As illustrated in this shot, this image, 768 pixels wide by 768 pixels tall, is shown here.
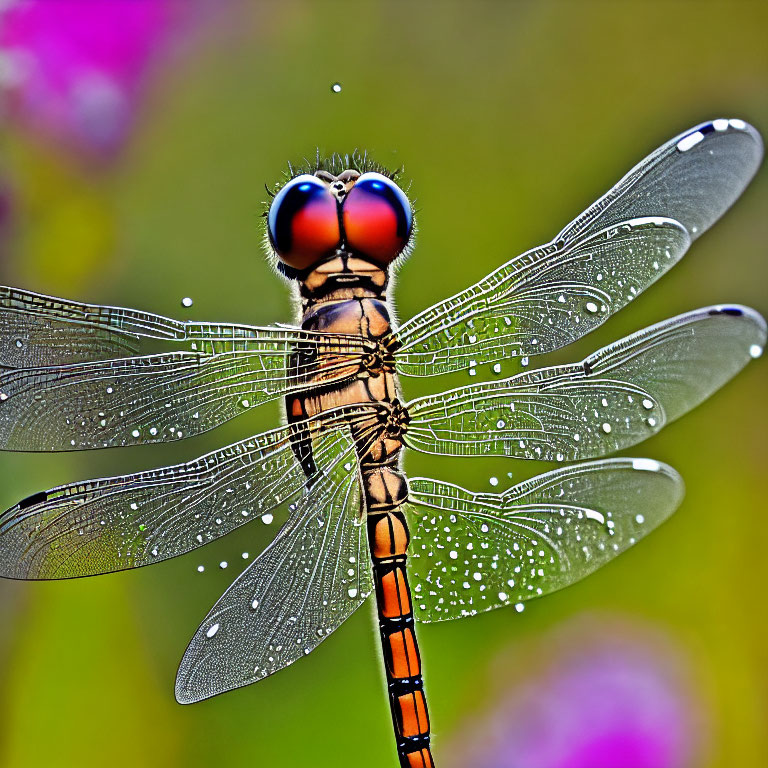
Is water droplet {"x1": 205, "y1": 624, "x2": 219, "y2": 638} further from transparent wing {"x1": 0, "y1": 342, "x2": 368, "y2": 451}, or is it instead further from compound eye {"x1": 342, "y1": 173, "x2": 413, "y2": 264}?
compound eye {"x1": 342, "y1": 173, "x2": 413, "y2": 264}

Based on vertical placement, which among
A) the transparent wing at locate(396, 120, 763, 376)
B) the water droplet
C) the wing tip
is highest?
the transparent wing at locate(396, 120, 763, 376)

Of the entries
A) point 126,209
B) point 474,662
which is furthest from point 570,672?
point 126,209

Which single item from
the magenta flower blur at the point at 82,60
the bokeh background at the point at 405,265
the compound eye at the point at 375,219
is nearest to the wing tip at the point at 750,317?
the bokeh background at the point at 405,265

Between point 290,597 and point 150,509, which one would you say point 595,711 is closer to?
point 290,597

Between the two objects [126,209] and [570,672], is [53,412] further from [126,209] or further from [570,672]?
[570,672]

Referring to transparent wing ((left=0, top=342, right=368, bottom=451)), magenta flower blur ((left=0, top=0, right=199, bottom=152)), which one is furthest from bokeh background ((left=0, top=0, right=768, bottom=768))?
transparent wing ((left=0, top=342, right=368, bottom=451))
